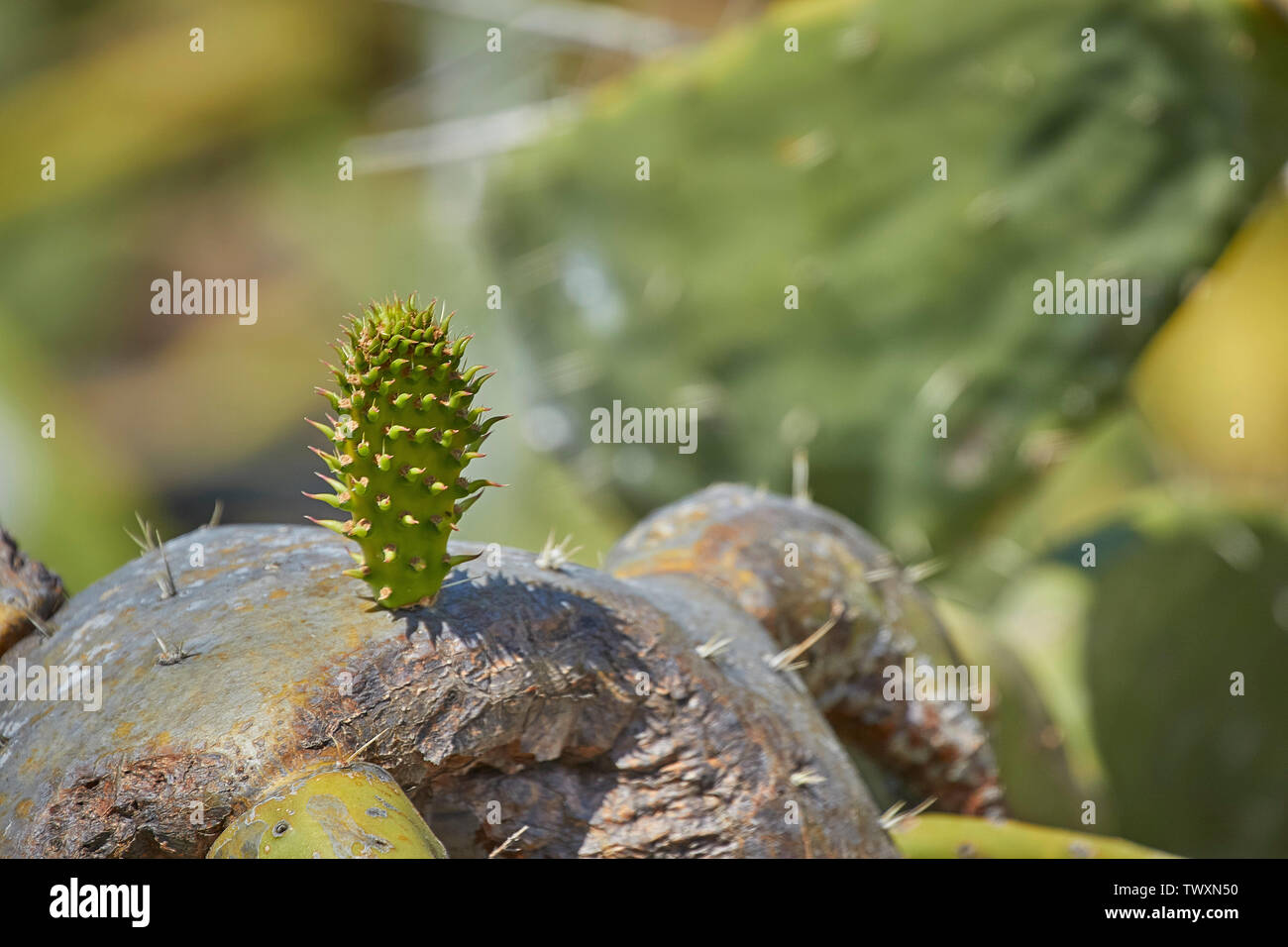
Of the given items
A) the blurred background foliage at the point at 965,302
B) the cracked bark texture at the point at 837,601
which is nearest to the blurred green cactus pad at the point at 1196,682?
the blurred background foliage at the point at 965,302

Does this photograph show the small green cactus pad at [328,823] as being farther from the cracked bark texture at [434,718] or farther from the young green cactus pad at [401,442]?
the young green cactus pad at [401,442]

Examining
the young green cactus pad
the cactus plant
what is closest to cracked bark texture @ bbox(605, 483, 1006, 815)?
the cactus plant

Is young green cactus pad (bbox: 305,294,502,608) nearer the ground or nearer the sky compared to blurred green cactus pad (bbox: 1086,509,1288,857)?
nearer the sky

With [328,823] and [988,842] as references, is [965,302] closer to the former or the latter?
[988,842]

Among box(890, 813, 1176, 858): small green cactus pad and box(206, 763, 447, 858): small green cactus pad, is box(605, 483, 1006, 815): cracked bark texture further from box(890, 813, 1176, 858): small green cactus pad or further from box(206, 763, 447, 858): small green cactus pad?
box(206, 763, 447, 858): small green cactus pad

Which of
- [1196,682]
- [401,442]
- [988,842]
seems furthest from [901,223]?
[401,442]

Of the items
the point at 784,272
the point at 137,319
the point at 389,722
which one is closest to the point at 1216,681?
the point at 784,272
